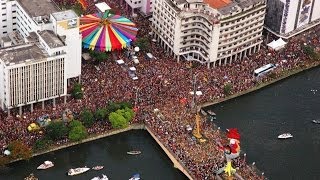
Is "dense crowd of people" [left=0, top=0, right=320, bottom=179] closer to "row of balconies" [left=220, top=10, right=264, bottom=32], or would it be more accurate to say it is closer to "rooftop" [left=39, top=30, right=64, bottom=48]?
"row of balconies" [left=220, top=10, right=264, bottom=32]

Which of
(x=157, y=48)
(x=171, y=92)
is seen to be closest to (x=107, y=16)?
(x=157, y=48)

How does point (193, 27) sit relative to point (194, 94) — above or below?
above

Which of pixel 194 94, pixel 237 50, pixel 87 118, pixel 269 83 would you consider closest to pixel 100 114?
pixel 87 118

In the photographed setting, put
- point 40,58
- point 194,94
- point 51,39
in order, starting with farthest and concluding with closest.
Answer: point 194,94
point 51,39
point 40,58

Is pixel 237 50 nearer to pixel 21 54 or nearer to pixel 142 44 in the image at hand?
pixel 142 44

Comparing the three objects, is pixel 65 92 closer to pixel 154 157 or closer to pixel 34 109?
pixel 34 109

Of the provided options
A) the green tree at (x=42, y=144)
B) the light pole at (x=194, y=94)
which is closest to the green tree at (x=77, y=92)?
the green tree at (x=42, y=144)

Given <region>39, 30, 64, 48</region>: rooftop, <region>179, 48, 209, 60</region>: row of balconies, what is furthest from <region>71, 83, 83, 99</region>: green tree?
<region>179, 48, 209, 60</region>: row of balconies
